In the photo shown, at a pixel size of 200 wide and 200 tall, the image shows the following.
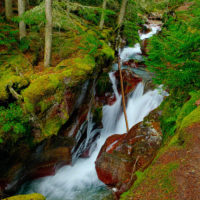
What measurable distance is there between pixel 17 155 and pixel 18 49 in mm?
5975

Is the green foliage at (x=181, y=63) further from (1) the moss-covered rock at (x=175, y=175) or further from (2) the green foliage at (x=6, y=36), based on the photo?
(2) the green foliage at (x=6, y=36)

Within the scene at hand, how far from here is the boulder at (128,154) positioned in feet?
22.0

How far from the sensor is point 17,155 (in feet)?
19.9

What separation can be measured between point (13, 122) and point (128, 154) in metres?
5.33

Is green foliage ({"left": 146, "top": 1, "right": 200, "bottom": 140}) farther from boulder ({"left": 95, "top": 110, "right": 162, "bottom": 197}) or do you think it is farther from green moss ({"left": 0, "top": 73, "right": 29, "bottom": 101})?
green moss ({"left": 0, "top": 73, "right": 29, "bottom": 101})

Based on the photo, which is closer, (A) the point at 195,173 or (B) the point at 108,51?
(A) the point at 195,173

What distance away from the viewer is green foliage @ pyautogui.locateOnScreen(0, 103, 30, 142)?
523 cm

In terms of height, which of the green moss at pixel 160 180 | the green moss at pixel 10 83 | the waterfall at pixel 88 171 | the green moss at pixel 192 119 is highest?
the green moss at pixel 192 119

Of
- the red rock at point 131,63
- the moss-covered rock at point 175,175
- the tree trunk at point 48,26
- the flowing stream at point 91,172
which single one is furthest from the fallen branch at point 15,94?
the red rock at point 131,63

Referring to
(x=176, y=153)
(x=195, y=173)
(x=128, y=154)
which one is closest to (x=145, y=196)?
(x=195, y=173)

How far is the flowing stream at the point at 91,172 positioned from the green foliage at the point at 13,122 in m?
3.50

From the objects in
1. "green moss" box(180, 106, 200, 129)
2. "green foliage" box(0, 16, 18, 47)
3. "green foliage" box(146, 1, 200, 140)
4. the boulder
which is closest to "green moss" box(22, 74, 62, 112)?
"green foliage" box(0, 16, 18, 47)

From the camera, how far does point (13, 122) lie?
5445 mm

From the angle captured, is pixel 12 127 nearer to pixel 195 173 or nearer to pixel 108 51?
pixel 195 173
